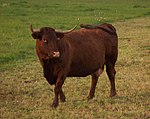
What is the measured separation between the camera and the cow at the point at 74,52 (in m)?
7.62

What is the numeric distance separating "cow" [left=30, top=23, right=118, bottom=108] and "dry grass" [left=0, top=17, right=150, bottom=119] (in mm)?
342

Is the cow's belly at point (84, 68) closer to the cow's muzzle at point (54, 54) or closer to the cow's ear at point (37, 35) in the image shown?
the cow's muzzle at point (54, 54)

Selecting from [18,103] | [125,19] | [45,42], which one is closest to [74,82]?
[18,103]

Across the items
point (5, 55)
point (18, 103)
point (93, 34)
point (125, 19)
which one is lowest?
point (125, 19)

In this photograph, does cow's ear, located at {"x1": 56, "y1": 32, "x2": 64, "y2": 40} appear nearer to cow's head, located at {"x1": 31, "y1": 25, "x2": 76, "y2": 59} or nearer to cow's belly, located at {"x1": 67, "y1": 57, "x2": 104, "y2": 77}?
cow's head, located at {"x1": 31, "y1": 25, "x2": 76, "y2": 59}

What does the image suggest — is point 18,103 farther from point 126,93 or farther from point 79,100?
point 126,93

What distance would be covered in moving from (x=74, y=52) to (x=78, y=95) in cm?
128

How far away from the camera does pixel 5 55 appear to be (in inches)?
558

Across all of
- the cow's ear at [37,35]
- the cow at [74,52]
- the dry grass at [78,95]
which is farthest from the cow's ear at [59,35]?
the dry grass at [78,95]

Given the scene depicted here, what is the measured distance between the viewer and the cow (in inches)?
300

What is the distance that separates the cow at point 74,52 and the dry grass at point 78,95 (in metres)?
0.34

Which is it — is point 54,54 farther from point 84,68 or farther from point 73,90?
point 73,90

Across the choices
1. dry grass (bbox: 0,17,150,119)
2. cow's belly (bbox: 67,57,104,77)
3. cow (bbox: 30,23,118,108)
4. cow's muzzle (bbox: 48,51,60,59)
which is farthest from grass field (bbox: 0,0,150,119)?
cow's muzzle (bbox: 48,51,60,59)

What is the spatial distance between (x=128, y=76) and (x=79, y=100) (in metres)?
2.66
